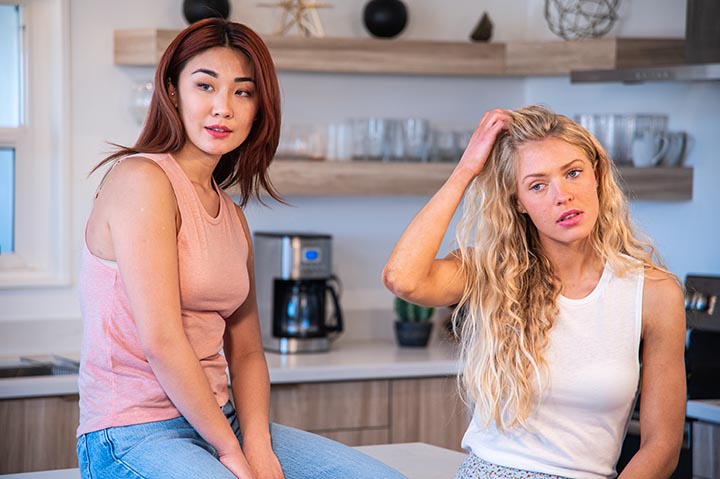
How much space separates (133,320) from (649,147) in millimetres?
2395

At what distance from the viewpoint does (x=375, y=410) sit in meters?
3.64

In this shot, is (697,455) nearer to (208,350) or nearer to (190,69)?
(208,350)

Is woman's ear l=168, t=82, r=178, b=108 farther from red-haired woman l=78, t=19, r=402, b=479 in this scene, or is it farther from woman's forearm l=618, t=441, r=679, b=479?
woman's forearm l=618, t=441, r=679, b=479

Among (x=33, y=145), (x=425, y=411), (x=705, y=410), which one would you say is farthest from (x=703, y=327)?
(x=33, y=145)

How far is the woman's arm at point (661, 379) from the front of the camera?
1982 mm

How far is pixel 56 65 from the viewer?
3.78 metres

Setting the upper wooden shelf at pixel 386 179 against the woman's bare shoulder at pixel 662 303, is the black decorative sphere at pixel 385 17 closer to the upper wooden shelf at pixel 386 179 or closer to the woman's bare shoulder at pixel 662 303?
the upper wooden shelf at pixel 386 179

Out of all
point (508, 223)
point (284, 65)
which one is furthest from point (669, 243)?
point (508, 223)

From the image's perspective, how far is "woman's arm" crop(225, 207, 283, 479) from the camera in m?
2.17

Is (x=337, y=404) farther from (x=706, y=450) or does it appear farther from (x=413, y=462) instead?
(x=706, y=450)

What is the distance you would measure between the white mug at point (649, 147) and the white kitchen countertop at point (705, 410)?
1175mm

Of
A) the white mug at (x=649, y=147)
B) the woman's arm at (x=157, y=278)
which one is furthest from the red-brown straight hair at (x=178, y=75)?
the white mug at (x=649, y=147)

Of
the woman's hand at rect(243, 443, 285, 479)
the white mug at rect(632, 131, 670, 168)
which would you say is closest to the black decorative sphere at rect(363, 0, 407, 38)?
the white mug at rect(632, 131, 670, 168)

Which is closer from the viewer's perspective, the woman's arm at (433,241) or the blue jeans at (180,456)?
the blue jeans at (180,456)
